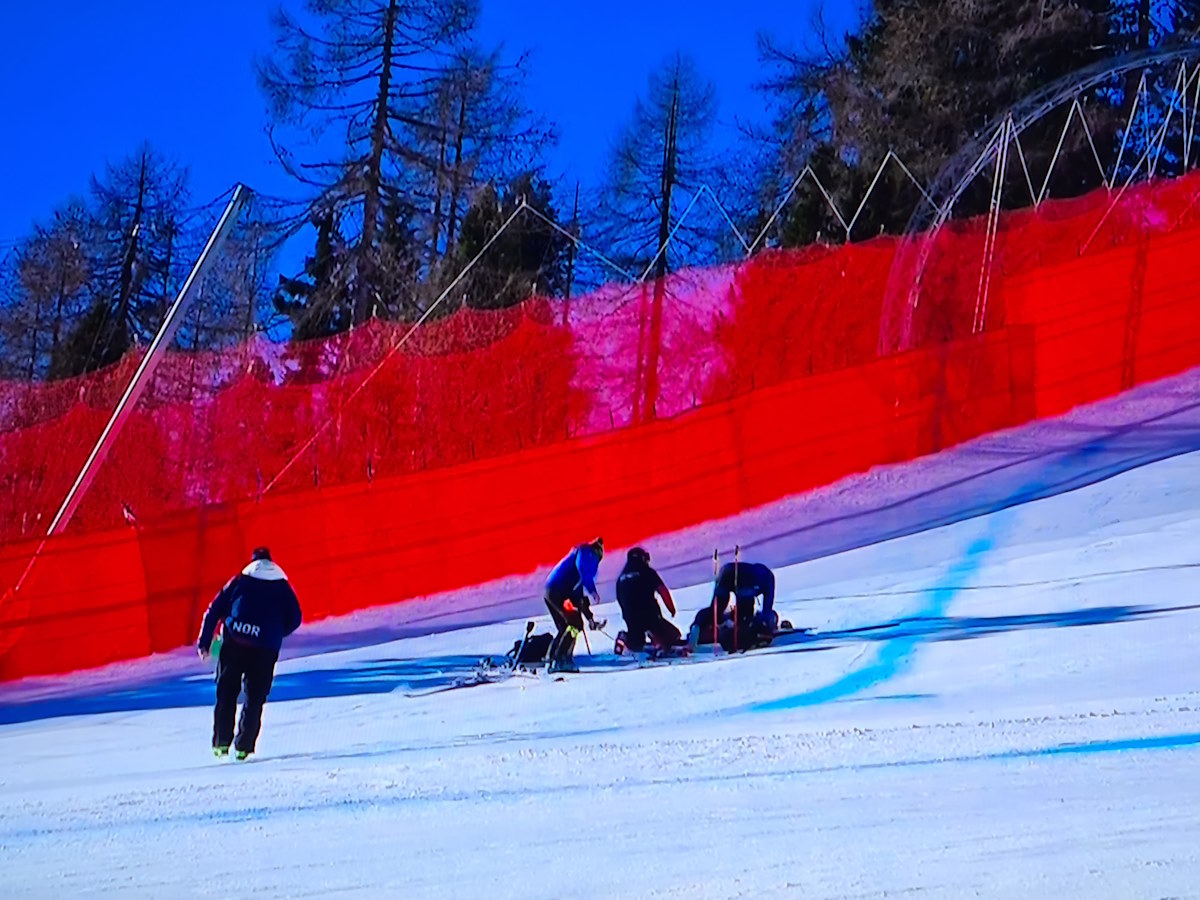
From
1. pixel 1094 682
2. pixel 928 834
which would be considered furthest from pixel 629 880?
pixel 1094 682

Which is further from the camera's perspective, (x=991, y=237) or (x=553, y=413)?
(x=991, y=237)

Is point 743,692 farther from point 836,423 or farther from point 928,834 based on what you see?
point 836,423

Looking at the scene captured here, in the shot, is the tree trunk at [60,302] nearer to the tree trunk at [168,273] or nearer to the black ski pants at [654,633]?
the tree trunk at [168,273]

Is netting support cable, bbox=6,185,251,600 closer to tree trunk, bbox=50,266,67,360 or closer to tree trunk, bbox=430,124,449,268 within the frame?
tree trunk, bbox=430,124,449,268

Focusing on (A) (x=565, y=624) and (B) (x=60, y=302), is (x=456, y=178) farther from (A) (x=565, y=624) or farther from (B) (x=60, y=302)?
(A) (x=565, y=624)

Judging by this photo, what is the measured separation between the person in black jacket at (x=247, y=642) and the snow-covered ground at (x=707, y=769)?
259 mm

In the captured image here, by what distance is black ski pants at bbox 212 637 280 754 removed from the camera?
855 cm

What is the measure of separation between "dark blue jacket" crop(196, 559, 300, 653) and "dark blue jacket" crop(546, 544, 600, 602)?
135 inches

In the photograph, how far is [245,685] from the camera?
28.2 feet

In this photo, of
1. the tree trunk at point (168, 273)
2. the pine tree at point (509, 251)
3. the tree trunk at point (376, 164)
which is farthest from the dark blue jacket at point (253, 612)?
the tree trunk at point (168, 273)

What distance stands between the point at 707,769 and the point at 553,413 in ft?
58.5

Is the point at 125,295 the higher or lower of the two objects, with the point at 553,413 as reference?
higher

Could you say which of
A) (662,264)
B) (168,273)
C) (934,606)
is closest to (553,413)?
(662,264)

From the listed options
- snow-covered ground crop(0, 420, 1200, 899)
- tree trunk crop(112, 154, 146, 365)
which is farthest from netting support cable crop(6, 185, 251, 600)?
tree trunk crop(112, 154, 146, 365)
